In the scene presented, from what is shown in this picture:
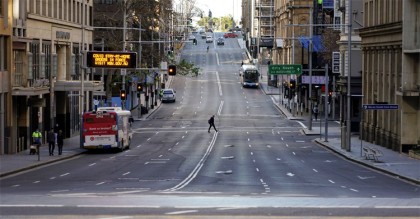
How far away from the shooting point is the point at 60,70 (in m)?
71.5

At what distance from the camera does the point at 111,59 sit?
6894 cm

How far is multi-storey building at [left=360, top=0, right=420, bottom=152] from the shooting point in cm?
5588

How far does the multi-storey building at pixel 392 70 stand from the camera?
5588 cm

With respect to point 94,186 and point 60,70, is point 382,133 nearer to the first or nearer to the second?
point 60,70

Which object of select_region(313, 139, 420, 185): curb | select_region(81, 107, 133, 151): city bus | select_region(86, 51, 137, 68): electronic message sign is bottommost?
select_region(313, 139, 420, 185): curb

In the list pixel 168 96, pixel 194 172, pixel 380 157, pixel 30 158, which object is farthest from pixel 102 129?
pixel 168 96

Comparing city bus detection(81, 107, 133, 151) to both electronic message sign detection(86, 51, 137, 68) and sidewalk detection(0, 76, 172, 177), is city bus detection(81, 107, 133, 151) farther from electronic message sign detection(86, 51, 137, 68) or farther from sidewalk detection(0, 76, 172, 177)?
electronic message sign detection(86, 51, 137, 68)

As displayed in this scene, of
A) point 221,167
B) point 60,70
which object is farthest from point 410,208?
point 60,70

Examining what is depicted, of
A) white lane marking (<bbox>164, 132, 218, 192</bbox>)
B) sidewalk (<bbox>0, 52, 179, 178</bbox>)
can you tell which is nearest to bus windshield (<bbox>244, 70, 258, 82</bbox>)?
white lane marking (<bbox>164, 132, 218, 192</bbox>)

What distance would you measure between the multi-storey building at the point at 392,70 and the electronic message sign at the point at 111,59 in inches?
695

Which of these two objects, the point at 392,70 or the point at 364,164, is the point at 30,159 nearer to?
the point at 364,164

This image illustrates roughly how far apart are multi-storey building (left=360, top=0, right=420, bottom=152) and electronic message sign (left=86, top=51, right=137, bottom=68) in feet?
57.9

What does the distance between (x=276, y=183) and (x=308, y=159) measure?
1712 cm

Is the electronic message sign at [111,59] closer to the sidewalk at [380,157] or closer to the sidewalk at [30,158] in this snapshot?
the sidewalk at [30,158]
